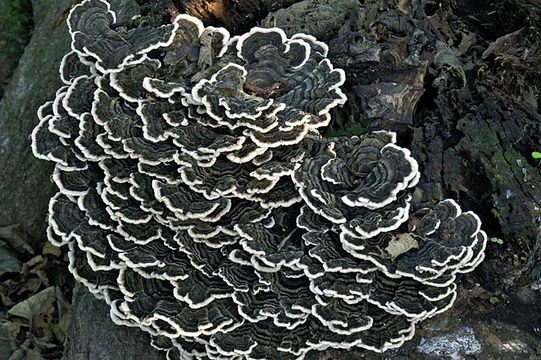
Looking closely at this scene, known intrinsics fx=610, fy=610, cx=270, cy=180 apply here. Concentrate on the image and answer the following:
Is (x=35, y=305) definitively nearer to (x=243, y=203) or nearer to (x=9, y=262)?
(x=9, y=262)

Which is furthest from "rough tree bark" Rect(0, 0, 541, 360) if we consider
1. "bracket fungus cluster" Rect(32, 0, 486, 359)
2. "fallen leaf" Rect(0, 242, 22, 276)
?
"fallen leaf" Rect(0, 242, 22, 276)

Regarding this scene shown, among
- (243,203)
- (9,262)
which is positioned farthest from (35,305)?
(243,203)

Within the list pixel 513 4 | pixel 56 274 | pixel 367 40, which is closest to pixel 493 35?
pixel 513 4

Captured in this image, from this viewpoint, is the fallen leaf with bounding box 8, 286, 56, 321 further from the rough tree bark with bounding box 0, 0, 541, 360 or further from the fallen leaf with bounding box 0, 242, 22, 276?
the rough tree bark with bounding box 0, 0, 541, 360

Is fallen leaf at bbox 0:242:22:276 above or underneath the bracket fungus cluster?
underneath

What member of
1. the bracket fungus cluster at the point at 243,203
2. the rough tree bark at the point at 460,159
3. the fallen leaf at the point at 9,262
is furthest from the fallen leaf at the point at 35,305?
the bracket fungus cluster at the point at 243,203

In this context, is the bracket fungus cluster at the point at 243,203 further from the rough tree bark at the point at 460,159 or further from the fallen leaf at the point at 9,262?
the fallen leaf at the point at 9,262
